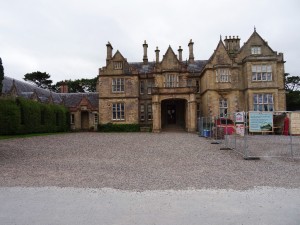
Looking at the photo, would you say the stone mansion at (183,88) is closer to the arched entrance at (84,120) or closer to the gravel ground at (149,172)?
the arched entrance at (84,120)

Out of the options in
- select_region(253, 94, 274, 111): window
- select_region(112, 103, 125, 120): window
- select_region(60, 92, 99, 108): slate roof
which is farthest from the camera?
select_region(60, 92, 99, 108): slate roof

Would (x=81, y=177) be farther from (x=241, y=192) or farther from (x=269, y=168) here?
(x=269, y=168)

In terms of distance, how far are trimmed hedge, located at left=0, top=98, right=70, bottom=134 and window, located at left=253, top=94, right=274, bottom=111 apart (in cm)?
2585

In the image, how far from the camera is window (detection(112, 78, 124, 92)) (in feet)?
116

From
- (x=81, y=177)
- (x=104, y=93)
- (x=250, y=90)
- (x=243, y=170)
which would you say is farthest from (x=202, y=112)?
(x=81, y=177)

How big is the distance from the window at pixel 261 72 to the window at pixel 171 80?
987cm

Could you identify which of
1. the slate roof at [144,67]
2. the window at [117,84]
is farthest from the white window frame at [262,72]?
the window at [117,84]

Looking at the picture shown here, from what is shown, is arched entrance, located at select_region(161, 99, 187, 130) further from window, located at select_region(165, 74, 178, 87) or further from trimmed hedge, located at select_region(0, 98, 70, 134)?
trimmed hedge, located at select_region(0, 98, 70, 134)

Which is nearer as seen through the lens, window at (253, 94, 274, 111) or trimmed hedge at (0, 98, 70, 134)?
trimmed hedge at (0, 98, 70, 134)

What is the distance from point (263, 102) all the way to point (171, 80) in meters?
12.0

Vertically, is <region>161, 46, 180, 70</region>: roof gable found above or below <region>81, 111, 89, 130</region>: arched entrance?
above

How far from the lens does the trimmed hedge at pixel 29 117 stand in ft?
Result: 79.3

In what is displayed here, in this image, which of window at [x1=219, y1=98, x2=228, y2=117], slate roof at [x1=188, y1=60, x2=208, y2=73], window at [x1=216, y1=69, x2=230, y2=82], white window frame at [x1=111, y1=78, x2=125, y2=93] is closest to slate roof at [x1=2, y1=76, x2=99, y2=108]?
white window frame at [x1=111, y1=78, x2=125, y2=93]

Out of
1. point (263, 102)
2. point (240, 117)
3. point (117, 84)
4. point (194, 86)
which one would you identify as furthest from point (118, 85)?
point (240, 117)
